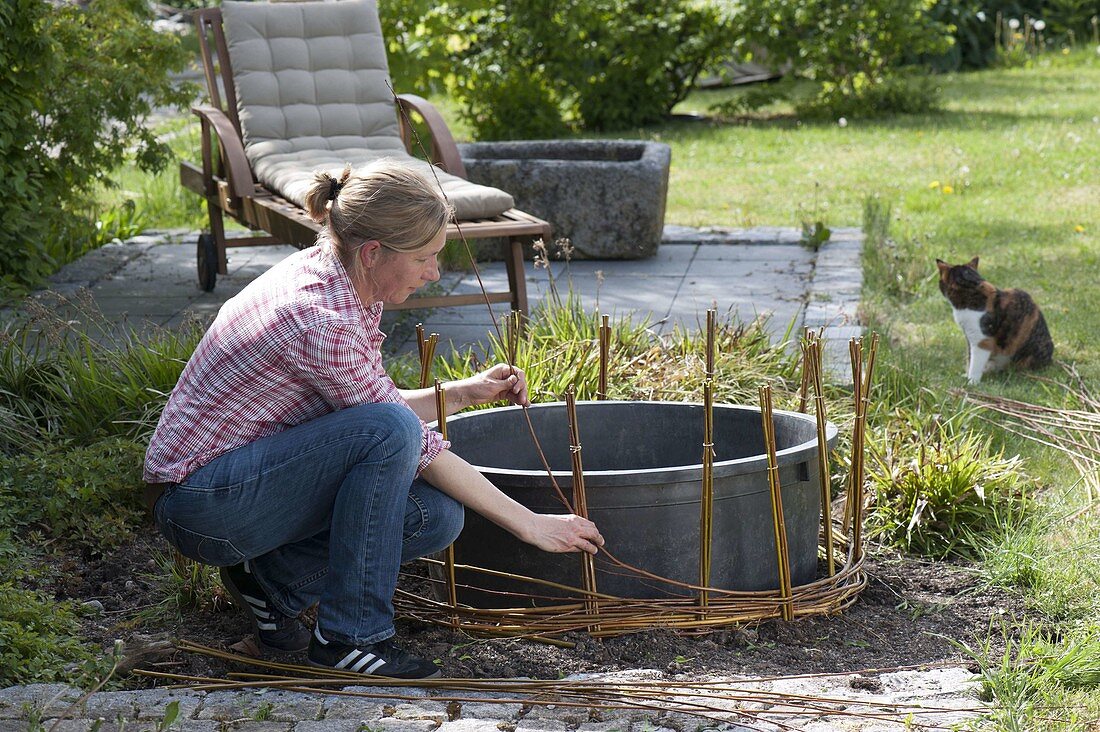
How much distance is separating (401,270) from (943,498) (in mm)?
1700

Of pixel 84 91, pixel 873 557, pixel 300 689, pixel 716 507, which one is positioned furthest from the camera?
pixel 84 91

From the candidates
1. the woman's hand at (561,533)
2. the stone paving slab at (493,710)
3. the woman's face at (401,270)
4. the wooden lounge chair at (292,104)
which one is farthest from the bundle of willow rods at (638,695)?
the wooden lounge chair at (292,104)

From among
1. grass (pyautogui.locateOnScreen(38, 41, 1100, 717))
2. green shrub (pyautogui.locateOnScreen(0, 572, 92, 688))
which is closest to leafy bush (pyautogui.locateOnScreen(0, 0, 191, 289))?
grass (pyautogui.locateOnScreen(38, 41, 1100, 717))

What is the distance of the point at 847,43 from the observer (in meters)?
10.9

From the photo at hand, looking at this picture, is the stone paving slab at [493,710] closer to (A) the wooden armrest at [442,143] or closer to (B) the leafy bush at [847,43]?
(A) the wooden armrest at [442,143]

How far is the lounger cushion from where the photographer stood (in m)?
6.08

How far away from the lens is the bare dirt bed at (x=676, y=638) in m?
2.51

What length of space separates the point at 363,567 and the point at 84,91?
4304 mm

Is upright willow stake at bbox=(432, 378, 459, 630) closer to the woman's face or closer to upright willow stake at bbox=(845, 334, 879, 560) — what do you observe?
the woman's face

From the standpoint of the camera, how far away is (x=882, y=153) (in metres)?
9.11

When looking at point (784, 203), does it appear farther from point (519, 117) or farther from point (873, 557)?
point (873, 557)

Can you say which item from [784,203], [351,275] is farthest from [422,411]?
[784,203]

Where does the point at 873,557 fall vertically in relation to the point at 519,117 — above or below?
A: below

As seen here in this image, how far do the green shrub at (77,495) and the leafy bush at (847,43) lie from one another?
875 cm
